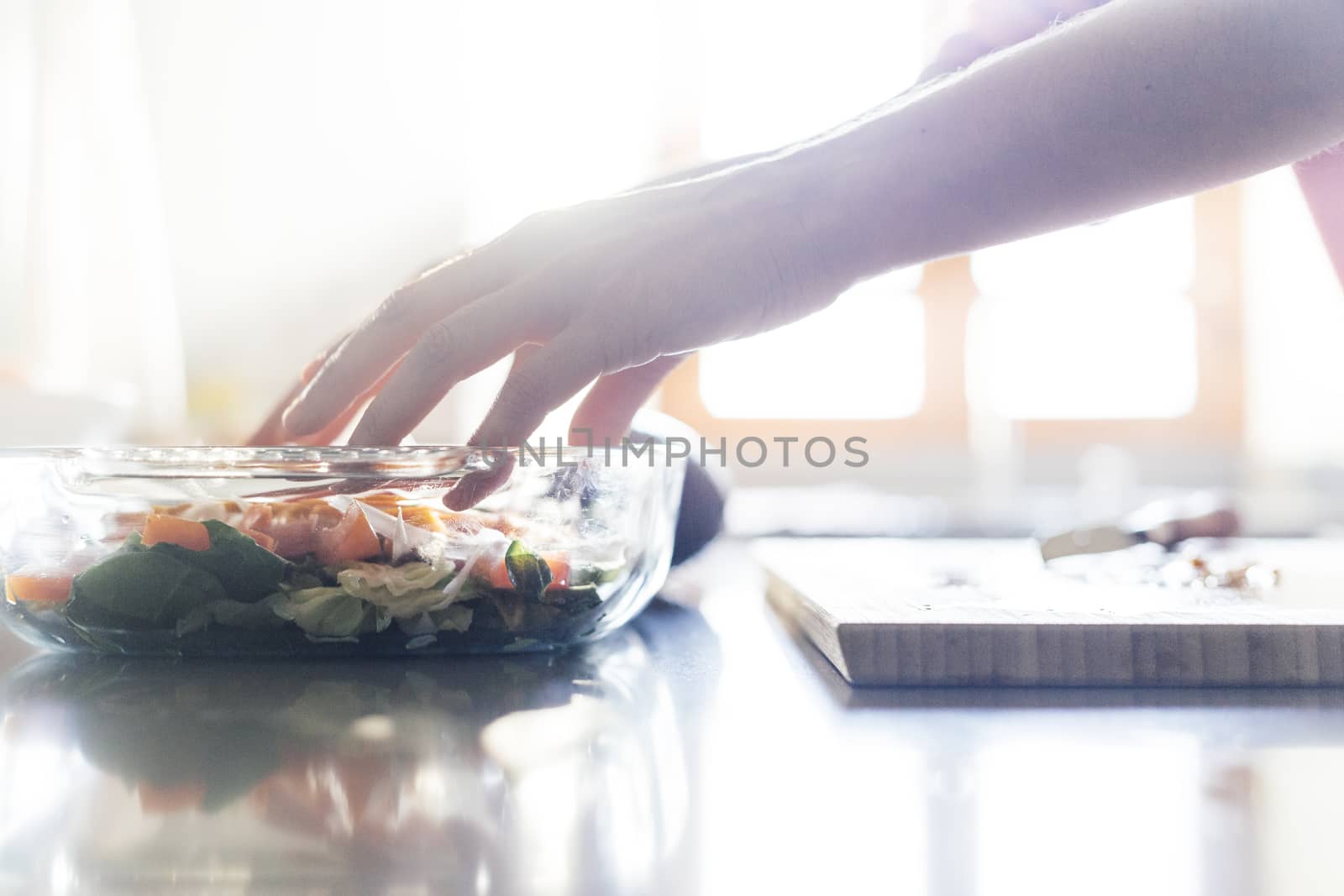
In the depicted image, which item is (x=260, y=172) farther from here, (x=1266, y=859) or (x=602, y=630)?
(x=1266, y=859)

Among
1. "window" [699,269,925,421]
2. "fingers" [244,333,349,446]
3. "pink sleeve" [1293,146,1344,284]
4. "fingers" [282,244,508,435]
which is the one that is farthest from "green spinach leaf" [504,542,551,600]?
"window" [699,269,925,421]

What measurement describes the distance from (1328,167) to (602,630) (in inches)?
31.3

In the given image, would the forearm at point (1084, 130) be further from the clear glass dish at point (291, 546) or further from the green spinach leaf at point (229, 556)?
the green spinach leaf at point (229, 556)

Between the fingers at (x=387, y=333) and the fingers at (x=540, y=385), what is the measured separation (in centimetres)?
12

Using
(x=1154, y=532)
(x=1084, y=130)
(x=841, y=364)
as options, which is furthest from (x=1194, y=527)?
(x=841, y=364)

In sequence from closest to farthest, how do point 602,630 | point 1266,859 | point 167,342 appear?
1. point 1266,859
2. point 602,630
3. point 167,342

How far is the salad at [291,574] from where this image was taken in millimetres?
464

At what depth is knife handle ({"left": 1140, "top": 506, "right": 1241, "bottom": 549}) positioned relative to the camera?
98 cm

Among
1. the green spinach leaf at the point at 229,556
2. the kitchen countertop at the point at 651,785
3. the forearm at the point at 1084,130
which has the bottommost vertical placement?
the kitchen countertop at the point at 651,785

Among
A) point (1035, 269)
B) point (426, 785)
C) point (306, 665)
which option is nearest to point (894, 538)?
point (306, 665)

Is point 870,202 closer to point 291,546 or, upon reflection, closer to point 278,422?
point 291,546

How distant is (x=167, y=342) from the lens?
3.37 m

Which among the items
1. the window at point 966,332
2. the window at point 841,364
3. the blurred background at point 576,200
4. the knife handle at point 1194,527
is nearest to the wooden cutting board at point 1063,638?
the knife handle at point 1194,527

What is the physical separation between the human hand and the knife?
413 mm
